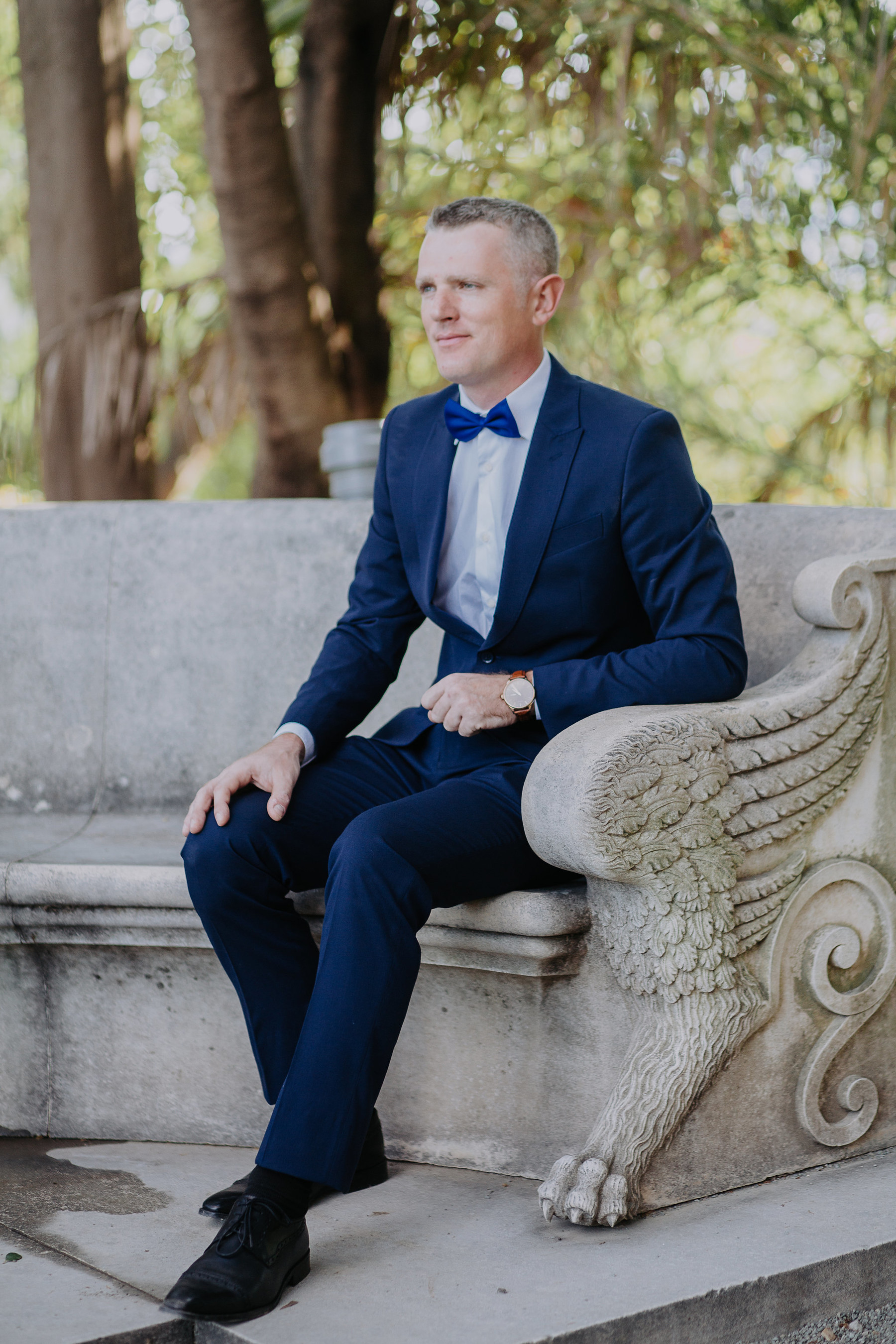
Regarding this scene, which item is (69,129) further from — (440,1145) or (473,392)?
(440,1145)

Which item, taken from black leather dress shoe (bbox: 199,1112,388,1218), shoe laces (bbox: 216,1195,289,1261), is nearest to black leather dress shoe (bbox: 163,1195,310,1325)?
shoe laces (bbox: 216,1195,289,1261)

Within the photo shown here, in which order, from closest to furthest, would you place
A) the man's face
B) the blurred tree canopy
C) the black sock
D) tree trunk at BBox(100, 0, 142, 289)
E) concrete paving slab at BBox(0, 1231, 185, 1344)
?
concrete paving slab at BBox(0, 1231, 185, 1344) < the black sock < the man's face < the blurred tree canopy < tree trunk at BBox(100, 0, 142, 289)

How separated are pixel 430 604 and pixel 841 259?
3.53 metres

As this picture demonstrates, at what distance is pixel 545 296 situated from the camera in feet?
7.97

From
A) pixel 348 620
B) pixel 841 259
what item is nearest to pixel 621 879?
pixel 348 620

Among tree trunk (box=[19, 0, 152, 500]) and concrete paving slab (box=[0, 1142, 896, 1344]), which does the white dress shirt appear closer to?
concrete paving slab (box=[0, 1142, 896, 1344])

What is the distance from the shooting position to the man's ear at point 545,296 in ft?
7.91

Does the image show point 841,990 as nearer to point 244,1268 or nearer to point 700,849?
point 700,849

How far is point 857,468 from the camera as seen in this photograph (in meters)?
6.13

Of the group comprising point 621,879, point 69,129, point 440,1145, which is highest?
point 69,129

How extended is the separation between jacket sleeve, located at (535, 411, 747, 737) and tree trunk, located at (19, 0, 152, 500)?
3.46 meters

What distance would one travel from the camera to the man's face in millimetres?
2365

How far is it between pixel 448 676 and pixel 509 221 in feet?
2.73

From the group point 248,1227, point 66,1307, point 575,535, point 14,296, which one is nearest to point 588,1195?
point 248,1227
